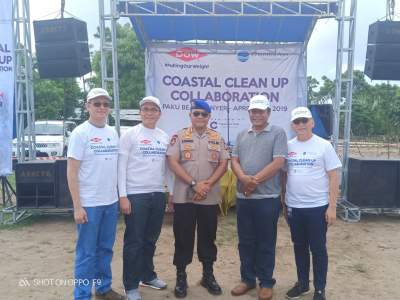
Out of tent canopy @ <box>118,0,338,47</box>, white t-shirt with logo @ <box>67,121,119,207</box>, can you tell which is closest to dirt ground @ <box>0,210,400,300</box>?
white t-shirt with logo @ <box>67,121,119,207</box>

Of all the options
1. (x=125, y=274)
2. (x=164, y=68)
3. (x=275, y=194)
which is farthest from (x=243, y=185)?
(x=164, y=68)

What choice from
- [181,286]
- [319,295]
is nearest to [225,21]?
[181,286]

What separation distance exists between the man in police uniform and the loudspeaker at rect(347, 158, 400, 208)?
12.4 feet

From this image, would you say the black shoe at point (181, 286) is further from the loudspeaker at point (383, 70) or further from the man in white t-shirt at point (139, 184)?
the loudspeaker at point (383, 70)

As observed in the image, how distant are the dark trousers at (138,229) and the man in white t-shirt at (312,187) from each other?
108cm

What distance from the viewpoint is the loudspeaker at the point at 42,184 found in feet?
20.2

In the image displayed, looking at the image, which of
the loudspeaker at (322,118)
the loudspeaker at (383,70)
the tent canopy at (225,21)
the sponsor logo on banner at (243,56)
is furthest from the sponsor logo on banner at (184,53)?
the loudspeaker at (383,70)

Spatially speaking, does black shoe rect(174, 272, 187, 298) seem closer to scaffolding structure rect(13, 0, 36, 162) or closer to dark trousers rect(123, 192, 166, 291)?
dark trousers rect(123, 192, 166, 291)

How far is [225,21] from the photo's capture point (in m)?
7.20

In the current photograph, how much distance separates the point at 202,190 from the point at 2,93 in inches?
163

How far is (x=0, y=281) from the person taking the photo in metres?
3.98

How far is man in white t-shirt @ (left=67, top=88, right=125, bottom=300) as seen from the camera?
9.98 feet

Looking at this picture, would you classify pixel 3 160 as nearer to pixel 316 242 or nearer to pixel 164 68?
pixel 164 68

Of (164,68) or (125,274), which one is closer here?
(125,274)
